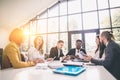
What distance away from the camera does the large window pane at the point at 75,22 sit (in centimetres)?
691

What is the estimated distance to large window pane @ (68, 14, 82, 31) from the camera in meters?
6.91

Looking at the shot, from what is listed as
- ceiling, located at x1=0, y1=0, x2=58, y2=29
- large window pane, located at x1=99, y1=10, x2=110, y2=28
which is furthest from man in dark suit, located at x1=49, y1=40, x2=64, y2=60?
large window pane, located at x1=99, y1=10, x2=110, y2=28

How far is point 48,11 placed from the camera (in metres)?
7.81

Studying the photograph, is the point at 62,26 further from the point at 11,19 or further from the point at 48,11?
the point at 11,19

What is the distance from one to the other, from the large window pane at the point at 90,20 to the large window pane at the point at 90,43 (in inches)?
17.4

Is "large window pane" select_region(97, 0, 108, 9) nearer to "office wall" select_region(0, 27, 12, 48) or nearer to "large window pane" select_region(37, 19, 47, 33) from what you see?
"large window pane" select_region(37, 19, 47, 33)

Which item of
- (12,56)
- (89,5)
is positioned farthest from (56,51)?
(89,5)

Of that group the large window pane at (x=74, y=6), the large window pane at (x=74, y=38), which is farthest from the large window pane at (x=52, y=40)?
the large window pane at (x=74, y=6)

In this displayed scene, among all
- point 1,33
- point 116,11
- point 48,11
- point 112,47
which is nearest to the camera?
point 112,47

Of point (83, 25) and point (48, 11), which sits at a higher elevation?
point (48, 11)

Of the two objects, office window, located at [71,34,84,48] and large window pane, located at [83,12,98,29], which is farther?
office window, located at [71,34,84,48]

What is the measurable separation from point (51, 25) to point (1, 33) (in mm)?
3074

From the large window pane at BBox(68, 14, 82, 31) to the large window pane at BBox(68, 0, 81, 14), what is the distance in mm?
316

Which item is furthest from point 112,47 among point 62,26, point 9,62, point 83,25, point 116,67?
point 62,26
